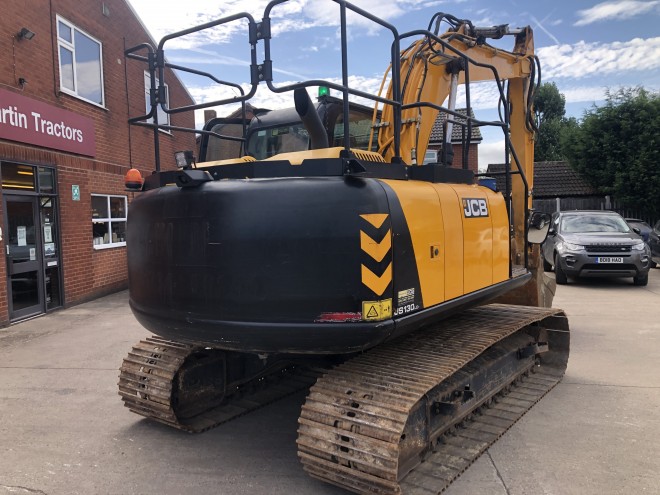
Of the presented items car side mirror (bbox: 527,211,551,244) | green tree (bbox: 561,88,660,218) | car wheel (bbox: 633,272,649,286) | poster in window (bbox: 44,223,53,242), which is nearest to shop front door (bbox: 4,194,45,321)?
poster in window (bbox: 44,223,53,242)

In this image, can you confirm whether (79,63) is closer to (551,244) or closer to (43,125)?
(43,125)

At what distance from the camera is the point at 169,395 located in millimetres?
4000

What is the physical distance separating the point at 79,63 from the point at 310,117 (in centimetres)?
874

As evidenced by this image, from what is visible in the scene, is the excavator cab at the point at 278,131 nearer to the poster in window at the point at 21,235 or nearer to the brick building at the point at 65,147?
the brick building at the point at 65,147

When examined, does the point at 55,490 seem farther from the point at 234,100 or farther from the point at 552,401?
the point at 552,401

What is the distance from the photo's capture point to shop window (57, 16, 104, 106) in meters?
9.76

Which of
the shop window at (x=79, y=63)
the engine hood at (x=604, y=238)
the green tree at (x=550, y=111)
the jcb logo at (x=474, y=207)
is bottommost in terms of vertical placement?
the engine hood at (x=604, y=238)

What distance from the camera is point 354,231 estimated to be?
287 cm

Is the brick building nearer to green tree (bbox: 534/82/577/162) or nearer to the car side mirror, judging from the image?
the car side mirror

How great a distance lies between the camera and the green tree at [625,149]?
18750 mm

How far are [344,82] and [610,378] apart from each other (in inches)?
161

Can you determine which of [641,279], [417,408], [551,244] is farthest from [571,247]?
[417,408]

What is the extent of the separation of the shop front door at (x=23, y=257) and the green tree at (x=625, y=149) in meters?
18.2

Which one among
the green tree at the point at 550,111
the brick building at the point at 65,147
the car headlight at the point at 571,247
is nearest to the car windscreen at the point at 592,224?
the car headlight at the point at 571,247
